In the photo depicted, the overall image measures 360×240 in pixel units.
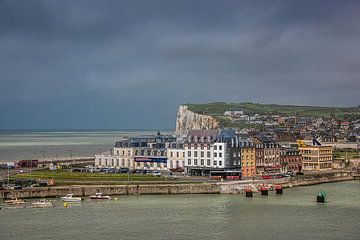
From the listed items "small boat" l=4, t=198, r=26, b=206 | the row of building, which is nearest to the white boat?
"small boat" l=4, t=198, r=26, b=206

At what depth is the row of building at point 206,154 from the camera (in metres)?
90.8

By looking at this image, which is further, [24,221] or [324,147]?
[324,147]

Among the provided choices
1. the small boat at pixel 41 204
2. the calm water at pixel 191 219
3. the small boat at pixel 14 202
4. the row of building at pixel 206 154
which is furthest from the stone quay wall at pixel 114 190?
the row of building at pixel 206 154

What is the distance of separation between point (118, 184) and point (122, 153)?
993 inches

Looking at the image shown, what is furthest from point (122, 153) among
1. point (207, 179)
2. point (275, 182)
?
point (275, 182)

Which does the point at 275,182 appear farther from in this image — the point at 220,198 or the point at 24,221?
the point at 24,221

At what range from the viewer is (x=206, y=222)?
180 feet

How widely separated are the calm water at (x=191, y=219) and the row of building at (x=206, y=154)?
1873 cm

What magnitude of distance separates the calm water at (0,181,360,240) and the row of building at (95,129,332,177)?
1873cm

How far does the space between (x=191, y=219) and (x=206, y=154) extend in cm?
3566

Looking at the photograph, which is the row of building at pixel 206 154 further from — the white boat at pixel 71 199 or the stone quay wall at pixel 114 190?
the white boat at pixel 71 199

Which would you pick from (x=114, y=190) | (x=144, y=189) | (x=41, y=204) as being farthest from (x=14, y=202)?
(x=144, y=189)

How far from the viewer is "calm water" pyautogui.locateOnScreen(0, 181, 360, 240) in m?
49.3

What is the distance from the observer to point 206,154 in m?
91.4
